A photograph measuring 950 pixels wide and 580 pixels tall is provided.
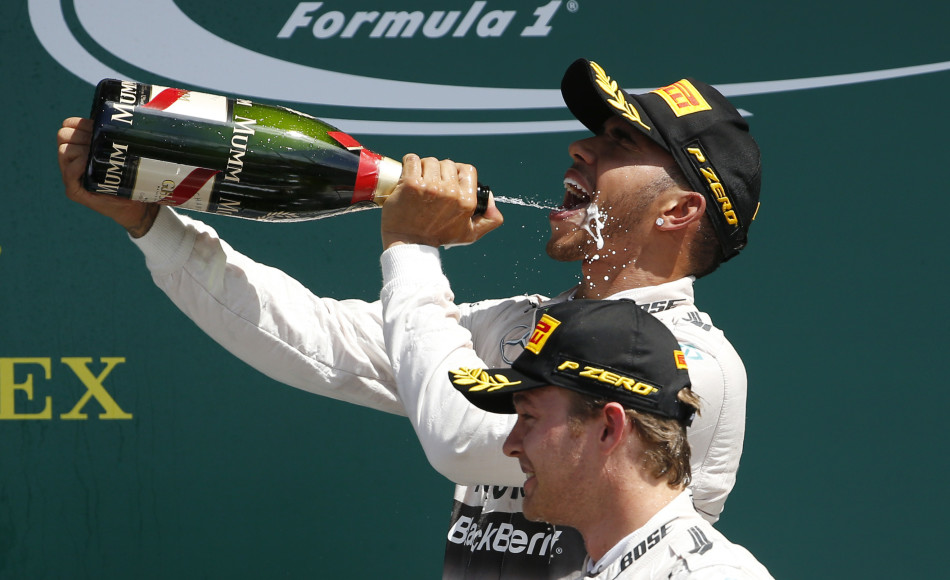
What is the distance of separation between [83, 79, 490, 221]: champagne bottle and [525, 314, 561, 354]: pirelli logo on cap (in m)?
0.44

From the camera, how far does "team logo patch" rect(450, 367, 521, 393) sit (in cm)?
117

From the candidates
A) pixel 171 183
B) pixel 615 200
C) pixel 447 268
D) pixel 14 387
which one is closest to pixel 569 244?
pixel 615 200

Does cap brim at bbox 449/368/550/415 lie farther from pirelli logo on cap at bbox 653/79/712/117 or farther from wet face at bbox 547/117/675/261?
pirelli logo on cap at bbox 653/79/712/117

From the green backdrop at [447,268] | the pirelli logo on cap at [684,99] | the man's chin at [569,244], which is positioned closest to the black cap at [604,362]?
the man's chin at [569,244]

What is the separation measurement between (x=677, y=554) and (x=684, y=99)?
0.78 m

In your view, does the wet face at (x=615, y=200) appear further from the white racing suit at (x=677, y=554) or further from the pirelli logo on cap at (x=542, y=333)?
the white racing suit at (x=677, y=554)

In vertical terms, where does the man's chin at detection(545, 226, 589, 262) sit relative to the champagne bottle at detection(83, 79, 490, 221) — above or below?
below

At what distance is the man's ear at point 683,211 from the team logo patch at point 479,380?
49cm

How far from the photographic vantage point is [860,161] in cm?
243

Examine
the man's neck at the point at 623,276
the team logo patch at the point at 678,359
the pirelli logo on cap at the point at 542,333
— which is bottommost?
the team logo patch at the point at 678,359

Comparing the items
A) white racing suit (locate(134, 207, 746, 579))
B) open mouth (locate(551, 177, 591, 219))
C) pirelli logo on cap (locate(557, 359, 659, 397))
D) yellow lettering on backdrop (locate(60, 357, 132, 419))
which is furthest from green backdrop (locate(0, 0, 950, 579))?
pirelli logo on cap (locate(557, 359, 659, 397))

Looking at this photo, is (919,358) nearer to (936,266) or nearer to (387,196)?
(936,266)

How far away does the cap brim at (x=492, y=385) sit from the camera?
3.80ft

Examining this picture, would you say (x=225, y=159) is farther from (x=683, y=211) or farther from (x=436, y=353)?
(x=683, y=211)
